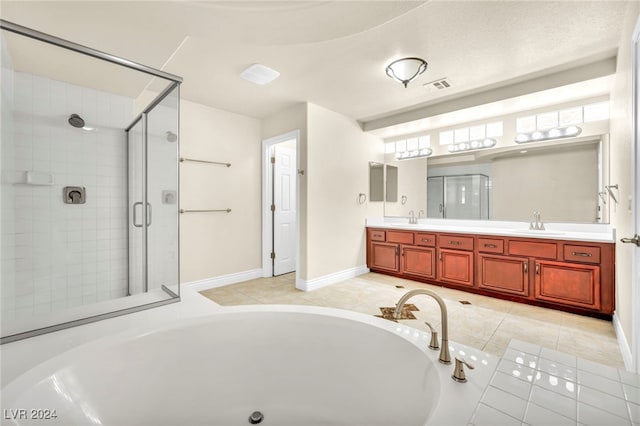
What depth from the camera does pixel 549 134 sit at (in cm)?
313

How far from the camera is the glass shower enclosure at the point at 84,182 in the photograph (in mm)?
1932

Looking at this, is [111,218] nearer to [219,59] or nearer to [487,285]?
[219,59]

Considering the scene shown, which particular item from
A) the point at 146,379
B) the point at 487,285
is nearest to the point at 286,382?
the point at 146,379

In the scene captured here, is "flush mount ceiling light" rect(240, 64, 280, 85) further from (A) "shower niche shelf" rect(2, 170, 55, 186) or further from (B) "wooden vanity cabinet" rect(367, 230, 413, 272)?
(B) "wooden vanity cabinet" rect(367, 230, 413, 272)

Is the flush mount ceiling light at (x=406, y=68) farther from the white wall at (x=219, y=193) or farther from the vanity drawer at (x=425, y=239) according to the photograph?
the white wall at (x=219, y=193)

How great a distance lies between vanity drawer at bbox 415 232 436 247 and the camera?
3.58 m

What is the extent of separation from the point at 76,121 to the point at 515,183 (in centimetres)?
456

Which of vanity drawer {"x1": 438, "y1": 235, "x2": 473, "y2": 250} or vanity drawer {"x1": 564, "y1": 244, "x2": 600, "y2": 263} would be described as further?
vanity drawer {"x1": 438, "y1": 235, "x2": 473, "y2": 250}

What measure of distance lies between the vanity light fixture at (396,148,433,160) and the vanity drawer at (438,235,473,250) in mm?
1307

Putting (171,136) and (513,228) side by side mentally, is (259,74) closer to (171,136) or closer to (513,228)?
(171,136)

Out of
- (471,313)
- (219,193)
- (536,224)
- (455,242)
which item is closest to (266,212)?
(219,193)

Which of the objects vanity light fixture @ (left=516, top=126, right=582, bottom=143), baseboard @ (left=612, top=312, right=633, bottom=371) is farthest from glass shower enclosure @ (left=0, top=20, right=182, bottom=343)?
vanity light fixture @ (left=516, top=126, right=582, bottom=143)

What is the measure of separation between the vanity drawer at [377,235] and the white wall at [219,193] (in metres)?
1.67

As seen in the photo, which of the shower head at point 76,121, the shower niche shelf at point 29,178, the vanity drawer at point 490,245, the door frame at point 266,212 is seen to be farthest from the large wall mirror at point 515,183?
the shower niche shelf at point 29,178
